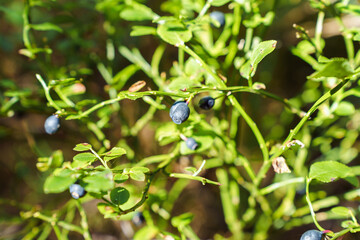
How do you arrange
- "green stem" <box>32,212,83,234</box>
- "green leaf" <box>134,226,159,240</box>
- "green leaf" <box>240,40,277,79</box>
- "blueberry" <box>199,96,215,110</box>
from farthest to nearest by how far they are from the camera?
"green leaf" <box>134,226,159,240</box> → "green stem" <box>32,212,83,234</box> → "blueberry" <box>199,96,215,110</box> → "green leaf" <box>240,40,277,79</box>

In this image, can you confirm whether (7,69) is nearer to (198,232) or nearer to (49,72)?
(49,72)

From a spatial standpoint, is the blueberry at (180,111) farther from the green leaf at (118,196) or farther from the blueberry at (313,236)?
the blueberry at (313,236)

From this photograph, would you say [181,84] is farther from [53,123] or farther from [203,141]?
[53,123]

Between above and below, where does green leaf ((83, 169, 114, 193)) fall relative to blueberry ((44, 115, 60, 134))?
above

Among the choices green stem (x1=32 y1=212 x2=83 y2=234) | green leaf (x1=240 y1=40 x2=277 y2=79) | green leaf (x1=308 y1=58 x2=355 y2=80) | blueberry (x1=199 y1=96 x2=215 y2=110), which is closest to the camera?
green leaf (x1=308 y1=58 x2=355 y2=80)

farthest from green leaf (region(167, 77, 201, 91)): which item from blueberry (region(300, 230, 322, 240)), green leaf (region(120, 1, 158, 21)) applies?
blueberry (region(300, 230, 322, 240))

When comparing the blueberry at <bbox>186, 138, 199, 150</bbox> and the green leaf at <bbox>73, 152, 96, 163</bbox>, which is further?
the blueberry at <bbox>186, 138, 199, 150</bbox>

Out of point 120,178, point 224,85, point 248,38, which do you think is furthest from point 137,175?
point 248,38

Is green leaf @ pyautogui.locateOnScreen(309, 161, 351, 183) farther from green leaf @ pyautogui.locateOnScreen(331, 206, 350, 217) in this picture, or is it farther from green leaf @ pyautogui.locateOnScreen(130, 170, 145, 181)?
green leaf @ pyautogui.locateOnScreen(130, 170, 145, 181)
